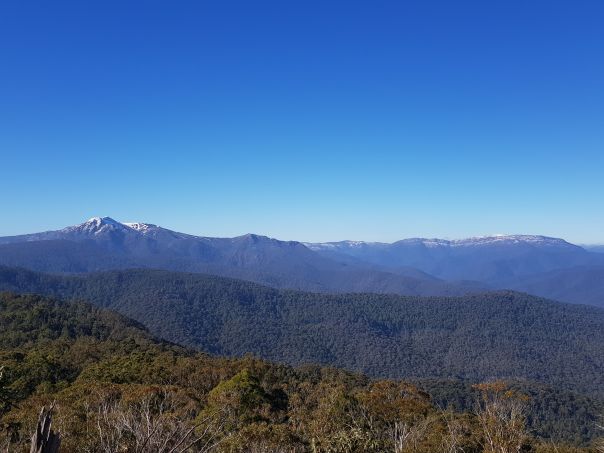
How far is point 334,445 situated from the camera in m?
18.5

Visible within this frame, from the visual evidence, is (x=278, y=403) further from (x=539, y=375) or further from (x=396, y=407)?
(x=539, y=375)

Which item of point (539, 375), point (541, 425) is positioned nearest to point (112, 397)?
point (541, 425)

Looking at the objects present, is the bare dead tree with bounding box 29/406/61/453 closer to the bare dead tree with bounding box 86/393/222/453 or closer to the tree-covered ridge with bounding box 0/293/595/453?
the bare dead tree with bounding box 86/393/222/453

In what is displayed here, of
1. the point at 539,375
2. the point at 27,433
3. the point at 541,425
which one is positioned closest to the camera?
the point at 27,433

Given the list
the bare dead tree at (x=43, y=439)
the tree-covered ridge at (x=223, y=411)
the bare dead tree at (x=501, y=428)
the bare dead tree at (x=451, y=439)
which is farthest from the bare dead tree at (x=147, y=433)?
the bare dead tree at (x=451, y=439)

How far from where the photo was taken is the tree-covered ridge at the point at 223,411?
56.4 ft

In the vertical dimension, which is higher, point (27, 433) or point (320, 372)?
point (27, 433)

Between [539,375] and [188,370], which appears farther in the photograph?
[539,375]

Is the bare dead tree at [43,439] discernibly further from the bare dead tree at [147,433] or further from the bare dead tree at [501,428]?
the bare dead tree at [501,428]

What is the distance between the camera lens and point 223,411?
1214 inches

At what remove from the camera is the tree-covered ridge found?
17.2m

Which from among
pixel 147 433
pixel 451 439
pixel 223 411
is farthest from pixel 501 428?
pixel 223 411

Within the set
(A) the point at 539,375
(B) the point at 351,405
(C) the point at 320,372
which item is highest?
(B) the point at 351,405

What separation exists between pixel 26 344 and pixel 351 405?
75.4 meters
